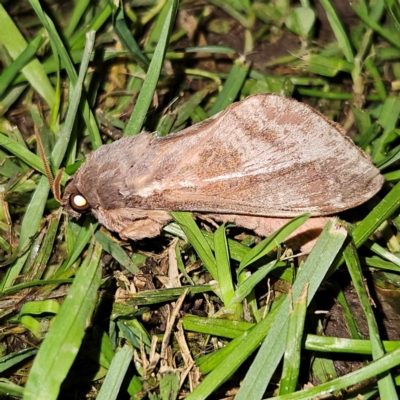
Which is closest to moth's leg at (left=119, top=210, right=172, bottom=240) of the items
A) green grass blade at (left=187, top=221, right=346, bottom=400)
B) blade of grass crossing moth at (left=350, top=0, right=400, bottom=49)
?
green grass blade at (left=187, top=221, right=346, bottom=400)

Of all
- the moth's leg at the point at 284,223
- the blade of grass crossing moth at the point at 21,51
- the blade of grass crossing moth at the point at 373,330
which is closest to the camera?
the blade of grass crossing moth at the point at 373,330

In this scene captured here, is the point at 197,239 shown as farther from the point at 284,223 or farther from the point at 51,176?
the point at 51,176

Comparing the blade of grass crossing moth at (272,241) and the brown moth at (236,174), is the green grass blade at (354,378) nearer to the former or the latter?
the blade of grass crossing moth at (272,241)

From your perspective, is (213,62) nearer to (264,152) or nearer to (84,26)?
(84,26)

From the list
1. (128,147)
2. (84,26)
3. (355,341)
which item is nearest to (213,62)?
(84,26)

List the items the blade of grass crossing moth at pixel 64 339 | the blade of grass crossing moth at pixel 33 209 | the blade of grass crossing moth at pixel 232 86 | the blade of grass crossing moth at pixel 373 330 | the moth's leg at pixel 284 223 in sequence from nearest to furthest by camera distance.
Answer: the blade of grass crossing moth at pixel 64 339 → the blade of grass crossing moth at pixel 373 330 → the moth's leg at pixel 284 223 → the blade of grass crossing moth at pixel 33 209 → the blade of grass crossing moth at pixel 232 86

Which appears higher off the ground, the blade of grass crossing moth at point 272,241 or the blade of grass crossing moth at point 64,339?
the blade of grass crossing moth at point 64,339

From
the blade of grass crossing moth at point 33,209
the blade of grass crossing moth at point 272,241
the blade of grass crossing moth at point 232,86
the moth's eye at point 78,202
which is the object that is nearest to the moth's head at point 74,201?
the moth's eye at point 78,202

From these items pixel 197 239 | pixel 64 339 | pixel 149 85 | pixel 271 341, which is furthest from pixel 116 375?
pixel 149 85
